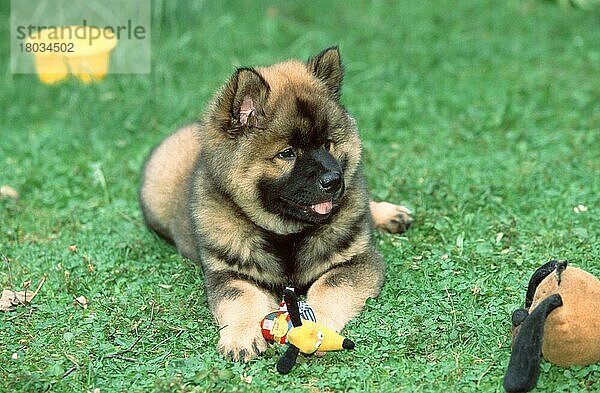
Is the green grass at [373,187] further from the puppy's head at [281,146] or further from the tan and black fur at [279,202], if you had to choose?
the puppy's head at [281,146]

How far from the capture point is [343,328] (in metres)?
3.85

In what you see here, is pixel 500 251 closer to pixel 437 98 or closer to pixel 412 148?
pixel 412 148

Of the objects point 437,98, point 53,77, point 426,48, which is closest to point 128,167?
point 53,77

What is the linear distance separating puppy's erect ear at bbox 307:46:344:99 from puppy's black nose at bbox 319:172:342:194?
0.52 metres

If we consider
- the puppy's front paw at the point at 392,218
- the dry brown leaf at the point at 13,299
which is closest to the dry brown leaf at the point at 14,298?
the dry brown leaf at the point at 13,299

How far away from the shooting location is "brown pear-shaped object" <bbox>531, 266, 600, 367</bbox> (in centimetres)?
328

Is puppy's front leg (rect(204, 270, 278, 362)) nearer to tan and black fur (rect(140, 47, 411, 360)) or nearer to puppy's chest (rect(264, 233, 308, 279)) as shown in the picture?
tan and black fur (rect(140, 47, 411, 360))

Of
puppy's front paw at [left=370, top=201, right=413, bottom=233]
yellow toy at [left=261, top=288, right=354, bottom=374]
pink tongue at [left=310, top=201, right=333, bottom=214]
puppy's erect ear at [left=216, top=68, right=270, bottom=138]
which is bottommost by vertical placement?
puppy's front paw at [left=370, top=201, right=413, bottom=233]

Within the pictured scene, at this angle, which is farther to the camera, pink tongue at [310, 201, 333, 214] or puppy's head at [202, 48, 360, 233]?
pink tongue at [310, 201, 333, 214]

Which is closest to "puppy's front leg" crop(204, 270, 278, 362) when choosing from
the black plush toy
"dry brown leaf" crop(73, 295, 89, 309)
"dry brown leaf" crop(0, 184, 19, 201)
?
"dry brown leaf" crop(73, 295, 89, 309)

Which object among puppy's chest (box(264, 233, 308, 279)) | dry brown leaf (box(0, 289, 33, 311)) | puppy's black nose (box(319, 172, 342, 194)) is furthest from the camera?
dry brown leaf (box(0, 289, 33, 311))

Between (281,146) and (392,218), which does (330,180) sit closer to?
(281,146)

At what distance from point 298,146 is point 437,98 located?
336 centimetres

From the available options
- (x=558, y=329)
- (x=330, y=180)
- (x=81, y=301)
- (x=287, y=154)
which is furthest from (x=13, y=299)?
(x=558, y=329)
